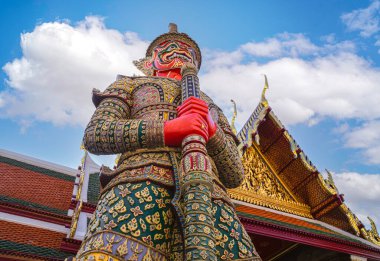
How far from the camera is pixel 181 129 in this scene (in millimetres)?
1988

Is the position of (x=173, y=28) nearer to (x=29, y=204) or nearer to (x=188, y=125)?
(x=188, y=125)

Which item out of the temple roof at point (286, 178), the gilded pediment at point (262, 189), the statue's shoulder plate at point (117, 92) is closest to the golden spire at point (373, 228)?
the temple roof at point (286, 178)

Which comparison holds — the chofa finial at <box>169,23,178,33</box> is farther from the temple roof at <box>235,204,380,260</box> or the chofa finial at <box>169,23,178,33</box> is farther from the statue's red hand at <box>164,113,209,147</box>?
the temple roof at <box>235,204,380,260</box>

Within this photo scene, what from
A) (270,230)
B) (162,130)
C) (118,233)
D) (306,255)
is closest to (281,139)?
(306,255)

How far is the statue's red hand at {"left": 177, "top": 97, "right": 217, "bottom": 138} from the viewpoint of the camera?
6.98ft

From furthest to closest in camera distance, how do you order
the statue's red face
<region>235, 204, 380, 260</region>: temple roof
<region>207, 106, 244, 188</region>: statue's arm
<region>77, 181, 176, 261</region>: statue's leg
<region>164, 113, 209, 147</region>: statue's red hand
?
<region>235, 204, 380, 260</region>: temple roof → the statue's red face → <region>207, 106, 244, 188</region>: statue's arm → <region>164, 113, 209, 147</region>: statue's red hand → <region>77, 181, 176, 261</region>: statue's leg

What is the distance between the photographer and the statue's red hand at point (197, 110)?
2.13 meters

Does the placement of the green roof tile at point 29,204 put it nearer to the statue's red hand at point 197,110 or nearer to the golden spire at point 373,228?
the statue's red hand at point 197,110

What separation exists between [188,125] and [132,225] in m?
0.66

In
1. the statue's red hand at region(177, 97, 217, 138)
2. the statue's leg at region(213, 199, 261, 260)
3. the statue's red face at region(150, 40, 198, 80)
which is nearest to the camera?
the statue's leg at region(213, 199, 261, 260)

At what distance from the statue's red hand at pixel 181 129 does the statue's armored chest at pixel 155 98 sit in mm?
299

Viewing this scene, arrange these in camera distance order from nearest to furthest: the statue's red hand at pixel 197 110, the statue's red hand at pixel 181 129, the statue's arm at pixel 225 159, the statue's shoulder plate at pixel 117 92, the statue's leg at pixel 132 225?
the statue's leg at pixel 132 225 < the statue's red hand at pixel 181 129 < the statue's red hand at pixel 197 110 < the statue's arm at pixel 225 159 < the statue's shoulder plate at pixel 117 92

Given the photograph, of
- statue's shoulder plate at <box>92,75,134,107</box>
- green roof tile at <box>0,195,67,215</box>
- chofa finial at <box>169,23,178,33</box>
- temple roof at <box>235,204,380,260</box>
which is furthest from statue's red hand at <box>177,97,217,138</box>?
green roof tile at <box>0,195,67,215</box>

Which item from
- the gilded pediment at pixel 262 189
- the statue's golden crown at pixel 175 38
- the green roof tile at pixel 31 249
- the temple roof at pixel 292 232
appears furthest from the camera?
the gilded pediment at pixel 262 189
